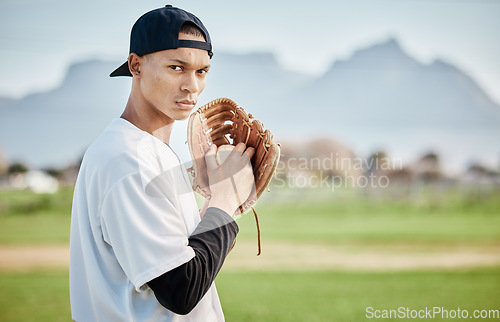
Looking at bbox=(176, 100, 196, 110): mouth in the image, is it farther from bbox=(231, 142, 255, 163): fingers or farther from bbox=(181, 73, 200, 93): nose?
bbox=(231, 142, 255, 163): fingers

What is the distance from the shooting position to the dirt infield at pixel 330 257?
9344 mm

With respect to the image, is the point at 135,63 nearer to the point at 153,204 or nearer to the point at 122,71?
the point at 122,71

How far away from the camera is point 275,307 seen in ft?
19.3

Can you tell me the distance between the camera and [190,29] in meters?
0.85

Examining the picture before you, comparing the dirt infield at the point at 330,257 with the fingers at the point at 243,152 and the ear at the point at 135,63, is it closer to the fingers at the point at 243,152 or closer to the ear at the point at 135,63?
the fingers at the point at 243,152

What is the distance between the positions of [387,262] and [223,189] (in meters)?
9.75

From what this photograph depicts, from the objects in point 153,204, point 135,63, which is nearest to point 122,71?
point 135,63

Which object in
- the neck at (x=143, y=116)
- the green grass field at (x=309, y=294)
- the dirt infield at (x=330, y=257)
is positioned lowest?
the dirt infield at (x=330, y=257)

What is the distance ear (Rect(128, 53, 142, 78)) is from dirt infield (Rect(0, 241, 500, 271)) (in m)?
8.43

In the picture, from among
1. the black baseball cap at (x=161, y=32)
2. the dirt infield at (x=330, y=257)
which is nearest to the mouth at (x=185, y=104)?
the black baseball cap at (x=161, y=32)

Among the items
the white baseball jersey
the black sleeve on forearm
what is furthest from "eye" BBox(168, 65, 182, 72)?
the black sleeve on forearm

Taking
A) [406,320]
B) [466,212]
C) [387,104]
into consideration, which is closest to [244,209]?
[406,320]

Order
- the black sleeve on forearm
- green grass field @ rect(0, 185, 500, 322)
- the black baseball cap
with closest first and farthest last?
the black sleeve on forearm < the black baseball cap < green grass field @ rect(0, 185, 500, 322)

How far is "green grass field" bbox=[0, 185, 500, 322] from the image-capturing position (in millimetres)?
5988
